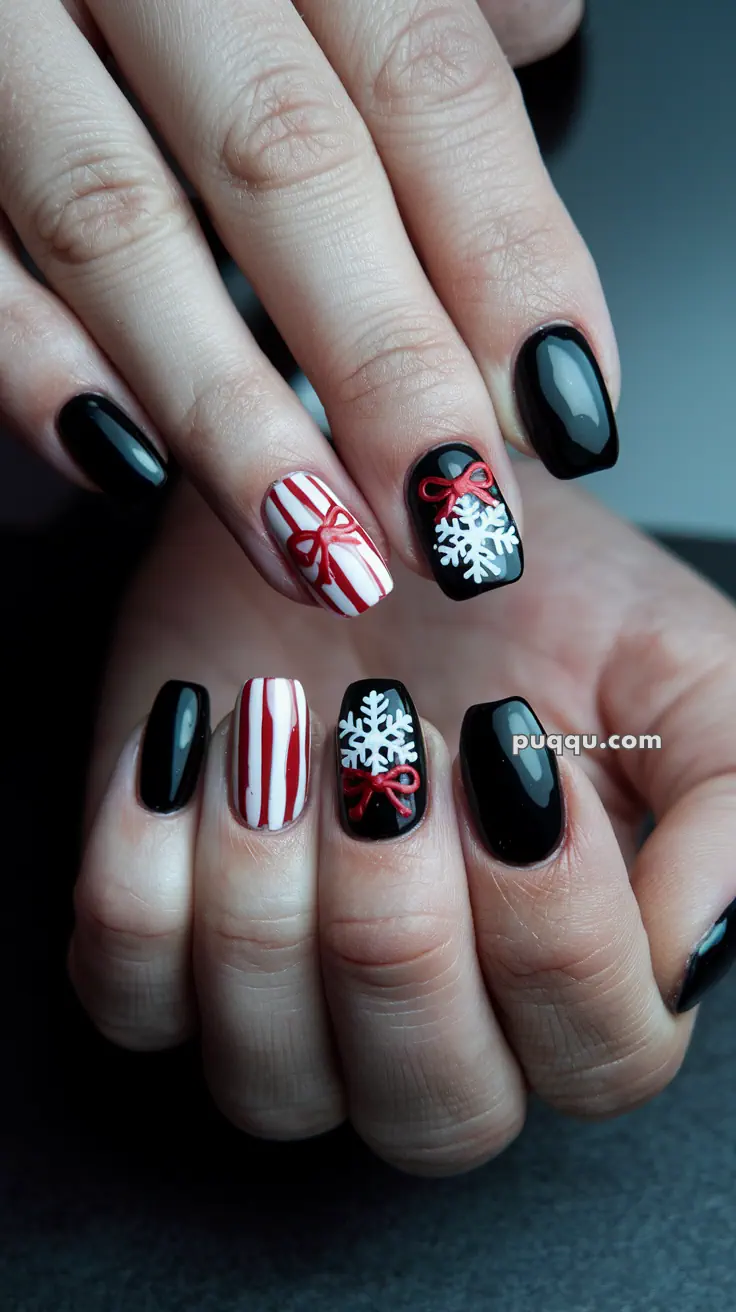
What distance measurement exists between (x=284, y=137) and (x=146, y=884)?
470 millimetres

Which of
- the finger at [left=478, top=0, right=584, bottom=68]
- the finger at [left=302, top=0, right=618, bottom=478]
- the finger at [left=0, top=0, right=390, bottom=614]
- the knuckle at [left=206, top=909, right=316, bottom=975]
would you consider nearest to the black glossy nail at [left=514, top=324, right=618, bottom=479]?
the finger at [left=302, top=0, right=618, bottom=478]

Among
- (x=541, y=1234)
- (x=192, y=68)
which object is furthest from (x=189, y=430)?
(x=541, y=1234)

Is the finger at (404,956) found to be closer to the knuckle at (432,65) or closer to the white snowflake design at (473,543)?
the white snowflake design at (473,543)

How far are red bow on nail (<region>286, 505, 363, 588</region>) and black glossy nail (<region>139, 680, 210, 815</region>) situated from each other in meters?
0.12

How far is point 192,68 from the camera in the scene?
27.5 inches

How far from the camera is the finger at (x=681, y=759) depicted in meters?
0.66

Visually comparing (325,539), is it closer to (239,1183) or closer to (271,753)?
(271,753)

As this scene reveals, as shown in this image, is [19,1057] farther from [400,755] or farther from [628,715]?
[628,715]

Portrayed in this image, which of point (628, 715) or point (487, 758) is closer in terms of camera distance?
point (487, 758)

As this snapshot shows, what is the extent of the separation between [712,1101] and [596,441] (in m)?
0.45

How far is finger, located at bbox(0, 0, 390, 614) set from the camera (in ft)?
2.20

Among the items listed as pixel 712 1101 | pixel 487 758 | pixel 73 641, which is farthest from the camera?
pixel 73 641

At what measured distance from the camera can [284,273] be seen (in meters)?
0.69

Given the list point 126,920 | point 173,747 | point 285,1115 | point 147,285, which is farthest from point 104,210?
point 285,1115
